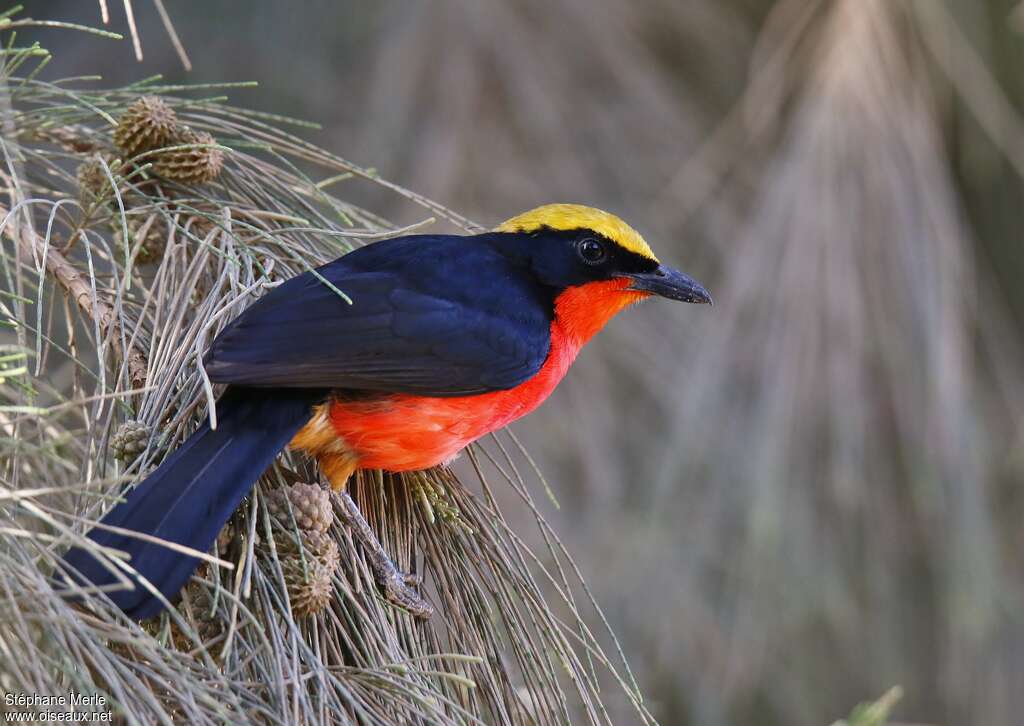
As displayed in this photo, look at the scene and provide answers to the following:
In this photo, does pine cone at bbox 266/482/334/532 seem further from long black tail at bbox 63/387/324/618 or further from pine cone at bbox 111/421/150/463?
pine cone at bbox 111/421/150/463

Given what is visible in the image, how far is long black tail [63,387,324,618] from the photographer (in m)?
1.87

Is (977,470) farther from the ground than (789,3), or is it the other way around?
(789,3)

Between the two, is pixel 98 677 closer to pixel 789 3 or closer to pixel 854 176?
pixel 854 176

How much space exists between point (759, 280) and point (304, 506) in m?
2.34

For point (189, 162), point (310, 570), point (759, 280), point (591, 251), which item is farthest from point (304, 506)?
point (759, 280)

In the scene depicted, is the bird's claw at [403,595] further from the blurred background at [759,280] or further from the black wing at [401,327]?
the blurred background at [759,280]

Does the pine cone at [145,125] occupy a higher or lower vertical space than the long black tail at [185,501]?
higher

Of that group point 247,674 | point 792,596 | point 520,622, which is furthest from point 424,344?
point 792,596

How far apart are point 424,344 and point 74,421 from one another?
1074 mm

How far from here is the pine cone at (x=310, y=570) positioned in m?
1.93

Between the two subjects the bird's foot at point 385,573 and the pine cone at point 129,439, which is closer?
the pine cone at point 129,439

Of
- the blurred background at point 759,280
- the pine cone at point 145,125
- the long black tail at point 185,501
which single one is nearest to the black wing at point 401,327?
the long black tail at point 185,501

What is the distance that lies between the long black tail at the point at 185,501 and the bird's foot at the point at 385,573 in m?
0.19

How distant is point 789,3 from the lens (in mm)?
4516
